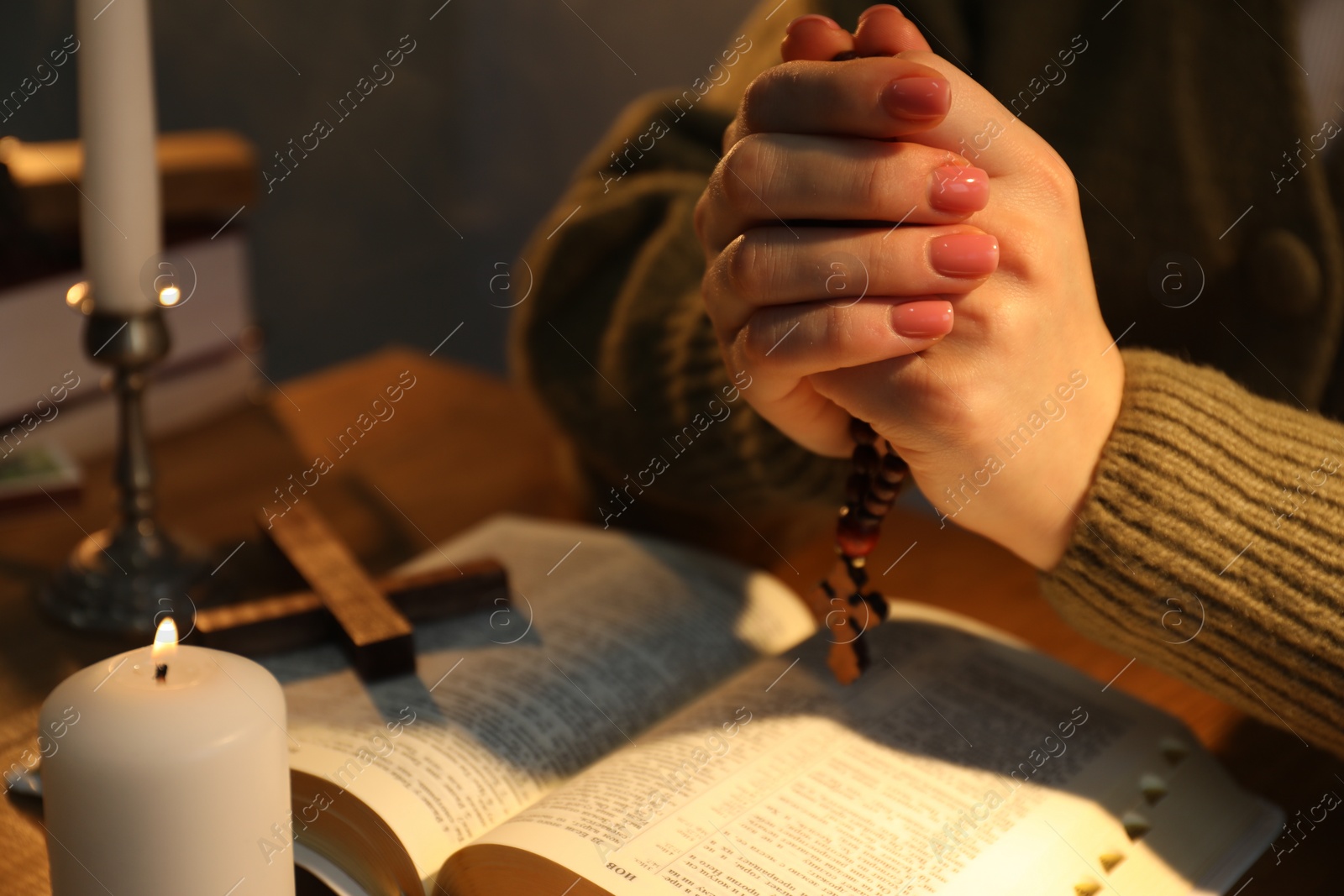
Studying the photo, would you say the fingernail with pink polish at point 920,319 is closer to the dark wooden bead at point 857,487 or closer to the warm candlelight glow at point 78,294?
the dark wooden bead at point 857,487

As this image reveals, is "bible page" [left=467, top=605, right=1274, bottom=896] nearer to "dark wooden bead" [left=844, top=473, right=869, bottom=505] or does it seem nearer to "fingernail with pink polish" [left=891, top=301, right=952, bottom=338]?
"dark wooden bead" [left=844, top=473, right=869, bottom=505]

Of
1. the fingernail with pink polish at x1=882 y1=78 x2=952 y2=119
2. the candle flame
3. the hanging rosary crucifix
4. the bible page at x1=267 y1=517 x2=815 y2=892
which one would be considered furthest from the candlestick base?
the fingernail with pink polish at x1=882 y1=78 x2=952 y2=119

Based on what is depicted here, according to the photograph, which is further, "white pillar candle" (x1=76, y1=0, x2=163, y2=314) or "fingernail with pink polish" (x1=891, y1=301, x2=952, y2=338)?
"white pillar candle" (x1=76, y1=0, x2=163, y2=314)

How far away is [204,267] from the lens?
917 mm

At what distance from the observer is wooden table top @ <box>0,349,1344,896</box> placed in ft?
1.89

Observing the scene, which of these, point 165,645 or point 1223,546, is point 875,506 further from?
point 165,645

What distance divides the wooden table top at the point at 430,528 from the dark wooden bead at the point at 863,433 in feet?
0.57

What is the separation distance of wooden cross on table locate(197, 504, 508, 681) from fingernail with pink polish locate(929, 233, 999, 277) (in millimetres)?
308

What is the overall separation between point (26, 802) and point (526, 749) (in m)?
0.22

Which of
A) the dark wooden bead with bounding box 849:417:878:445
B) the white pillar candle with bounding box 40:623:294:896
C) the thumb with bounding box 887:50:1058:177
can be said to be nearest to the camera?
the white pillar candle with bounding box 40:623:294:896

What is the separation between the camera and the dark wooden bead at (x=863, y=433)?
56 centimetres

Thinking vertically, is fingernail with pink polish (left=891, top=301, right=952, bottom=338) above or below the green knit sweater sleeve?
below

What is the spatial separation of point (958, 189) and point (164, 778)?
0.35 meters

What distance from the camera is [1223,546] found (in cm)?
53
